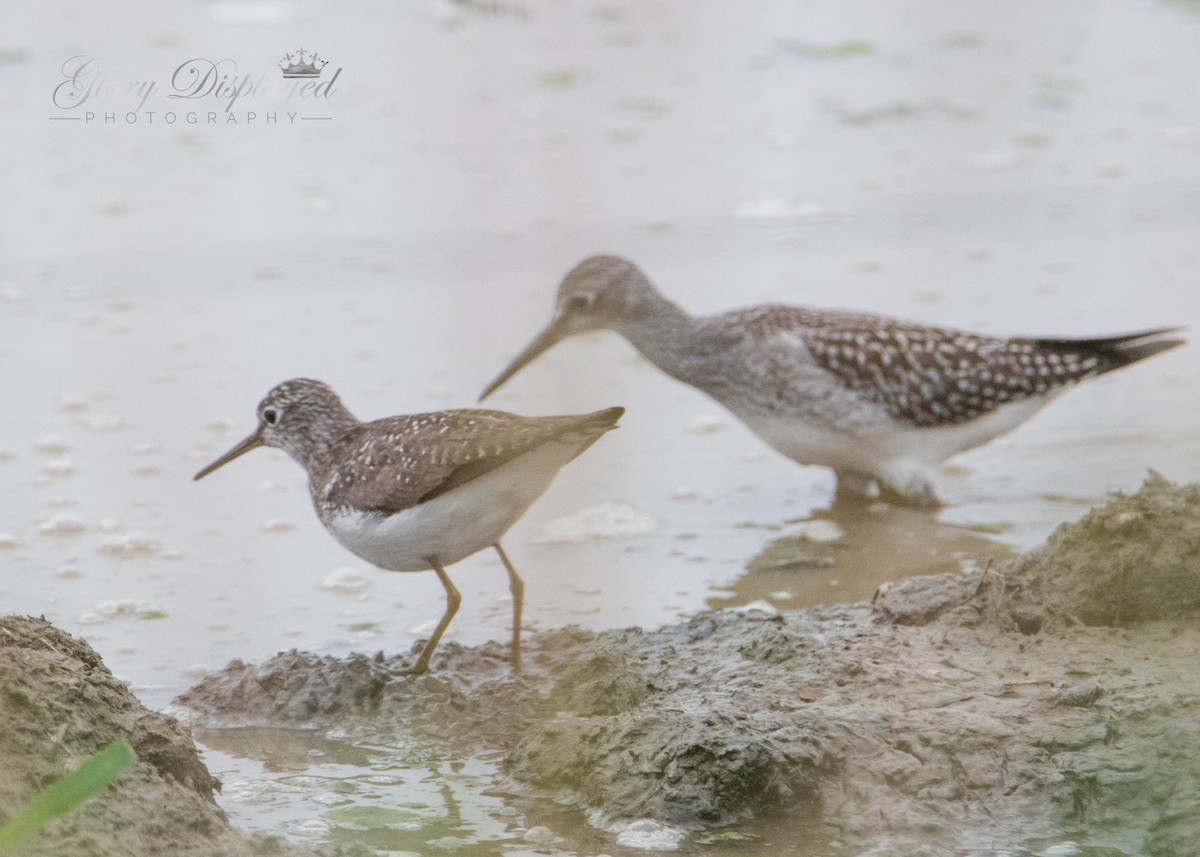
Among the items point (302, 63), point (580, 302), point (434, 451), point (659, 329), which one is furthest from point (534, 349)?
point (302, 63)

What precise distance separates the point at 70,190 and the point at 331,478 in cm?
478

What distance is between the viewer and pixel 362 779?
3918 millimetres

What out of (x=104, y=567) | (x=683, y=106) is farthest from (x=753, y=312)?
(x=683, y=106)

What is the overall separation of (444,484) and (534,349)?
2182 millimetres

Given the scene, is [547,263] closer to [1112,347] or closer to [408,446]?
[1112,347]

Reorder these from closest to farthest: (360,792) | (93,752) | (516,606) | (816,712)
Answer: (93,752)
(816,712)
(360,792)
(516,606)

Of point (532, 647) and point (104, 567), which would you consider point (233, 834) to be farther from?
point (104, 567)

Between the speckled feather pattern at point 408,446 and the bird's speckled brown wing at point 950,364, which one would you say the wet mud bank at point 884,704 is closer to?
the speckled feather pattern at point 408,446

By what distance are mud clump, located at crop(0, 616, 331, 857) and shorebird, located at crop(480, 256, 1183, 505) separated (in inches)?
112

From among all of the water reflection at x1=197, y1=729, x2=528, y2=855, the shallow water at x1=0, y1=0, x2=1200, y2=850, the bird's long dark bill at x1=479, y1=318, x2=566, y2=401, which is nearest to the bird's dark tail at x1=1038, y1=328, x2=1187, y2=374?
the shallow water at x1=0, y1=0, x2=1200, y2=850

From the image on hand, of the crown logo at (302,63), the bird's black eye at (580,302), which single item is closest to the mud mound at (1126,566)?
the bird's black eye at (580,302)

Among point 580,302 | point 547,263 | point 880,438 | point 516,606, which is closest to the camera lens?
point 516,606

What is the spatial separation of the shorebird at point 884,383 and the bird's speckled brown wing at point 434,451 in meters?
1.37

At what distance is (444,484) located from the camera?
14.4 feet
